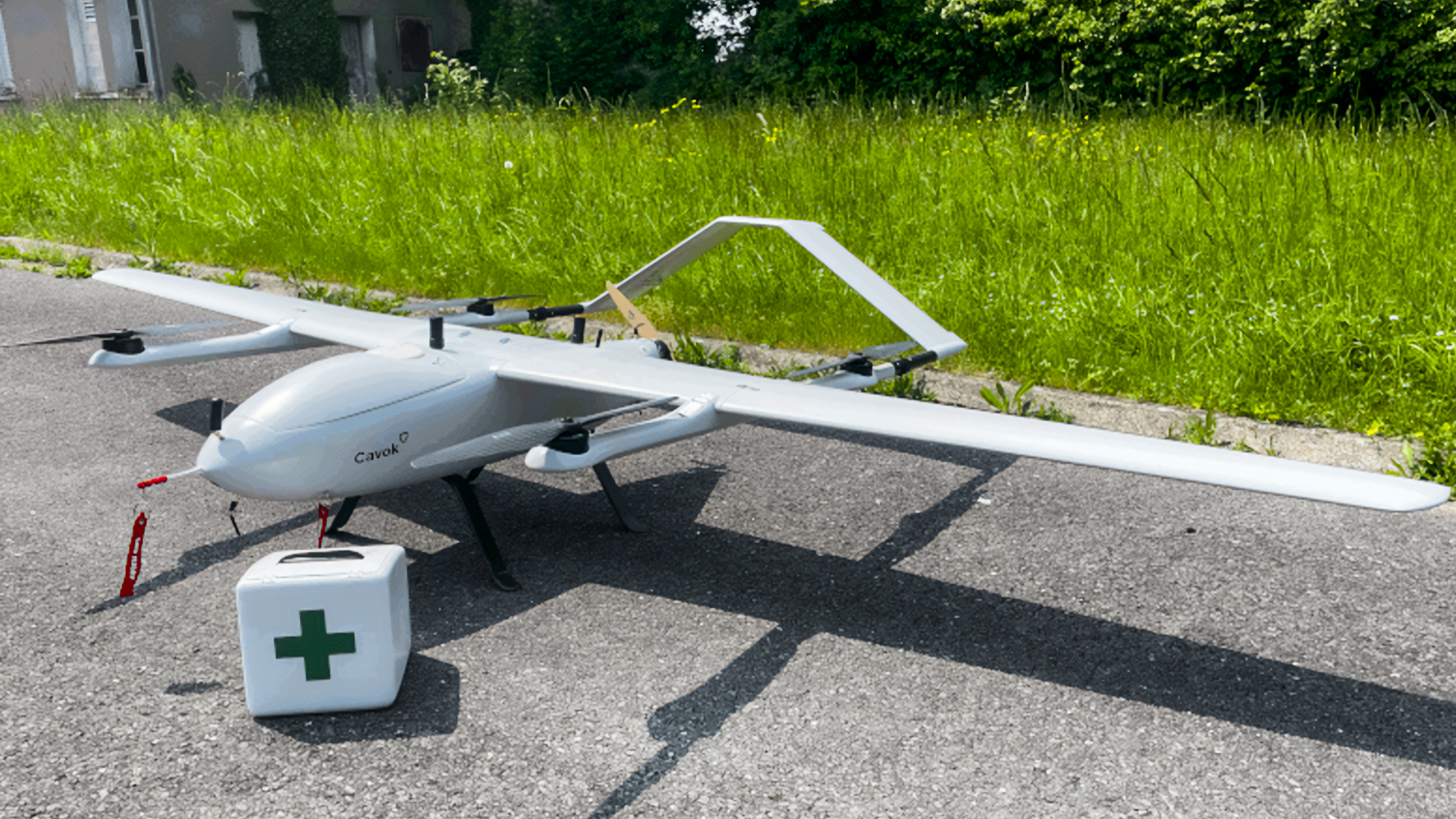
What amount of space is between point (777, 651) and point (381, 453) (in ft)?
5.36

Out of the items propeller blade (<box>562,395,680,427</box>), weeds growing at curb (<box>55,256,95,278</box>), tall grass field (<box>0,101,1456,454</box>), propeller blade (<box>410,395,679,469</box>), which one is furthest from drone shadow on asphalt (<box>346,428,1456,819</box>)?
weeds growing at curb (<box>55,256,95,278</box>)

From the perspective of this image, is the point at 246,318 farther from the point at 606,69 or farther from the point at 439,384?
the point at 606,69

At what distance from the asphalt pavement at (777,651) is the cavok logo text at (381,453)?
0.63m

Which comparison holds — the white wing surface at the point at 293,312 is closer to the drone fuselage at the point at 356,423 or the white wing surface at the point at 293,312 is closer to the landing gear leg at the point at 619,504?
the drone fuselage at the point at 356,423

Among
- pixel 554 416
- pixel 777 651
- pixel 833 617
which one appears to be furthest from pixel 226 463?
pixel 833 617

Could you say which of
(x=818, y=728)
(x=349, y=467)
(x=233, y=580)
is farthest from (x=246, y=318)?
(x=818, y=728)

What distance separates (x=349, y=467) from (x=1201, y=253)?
538 centimetres

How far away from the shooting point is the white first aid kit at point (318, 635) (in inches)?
125

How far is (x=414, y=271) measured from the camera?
8758 millimetres

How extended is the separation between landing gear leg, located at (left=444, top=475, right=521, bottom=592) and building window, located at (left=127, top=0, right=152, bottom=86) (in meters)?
27.5

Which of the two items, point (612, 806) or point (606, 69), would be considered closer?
point (612, 806)

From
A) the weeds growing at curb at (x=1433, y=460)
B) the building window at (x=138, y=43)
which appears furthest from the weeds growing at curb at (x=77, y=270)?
the building window at (x=138, y=43)

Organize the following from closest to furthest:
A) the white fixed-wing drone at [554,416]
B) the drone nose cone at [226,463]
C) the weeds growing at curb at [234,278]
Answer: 1. the white fixed-wing drone at [554,416]
2. the drone nose cone at [226,463]
3. the weeds growing at curb at [234,278]

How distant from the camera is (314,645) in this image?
3209 mm
